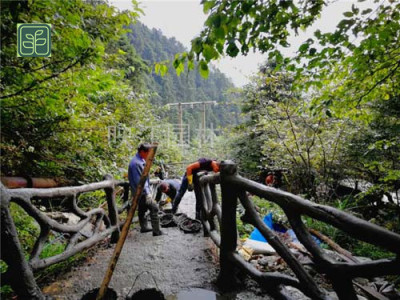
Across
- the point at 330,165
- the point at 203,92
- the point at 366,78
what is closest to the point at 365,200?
the point at 330,165

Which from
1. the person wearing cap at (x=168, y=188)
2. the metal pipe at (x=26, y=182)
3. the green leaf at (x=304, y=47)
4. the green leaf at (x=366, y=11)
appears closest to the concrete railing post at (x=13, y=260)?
the metal pipe at (x=26, y=182)

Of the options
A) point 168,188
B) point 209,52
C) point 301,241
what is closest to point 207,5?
point 209,52

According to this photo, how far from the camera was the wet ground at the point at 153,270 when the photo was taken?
2.49 metres

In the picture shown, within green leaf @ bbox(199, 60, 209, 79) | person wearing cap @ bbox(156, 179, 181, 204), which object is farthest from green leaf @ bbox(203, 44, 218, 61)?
person wearing cap @ bbox(156, 179, 181, 204)

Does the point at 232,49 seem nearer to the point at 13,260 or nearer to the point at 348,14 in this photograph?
the point at 348,14

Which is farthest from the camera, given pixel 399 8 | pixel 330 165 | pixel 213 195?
pixel 330 165

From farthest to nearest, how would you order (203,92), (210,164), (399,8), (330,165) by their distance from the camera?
(203,92), (330,165), (210,164), (399,8)

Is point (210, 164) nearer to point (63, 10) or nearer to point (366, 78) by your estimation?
point (366, 78)

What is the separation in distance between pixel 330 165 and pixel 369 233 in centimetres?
712

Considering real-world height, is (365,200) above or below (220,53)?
below

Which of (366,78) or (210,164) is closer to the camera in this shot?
(366,78)

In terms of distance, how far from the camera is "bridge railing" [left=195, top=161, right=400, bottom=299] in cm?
109

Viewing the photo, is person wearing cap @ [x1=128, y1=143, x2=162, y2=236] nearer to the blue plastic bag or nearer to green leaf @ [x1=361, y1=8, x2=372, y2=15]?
the blue plastic bag

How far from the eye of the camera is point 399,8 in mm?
2652
